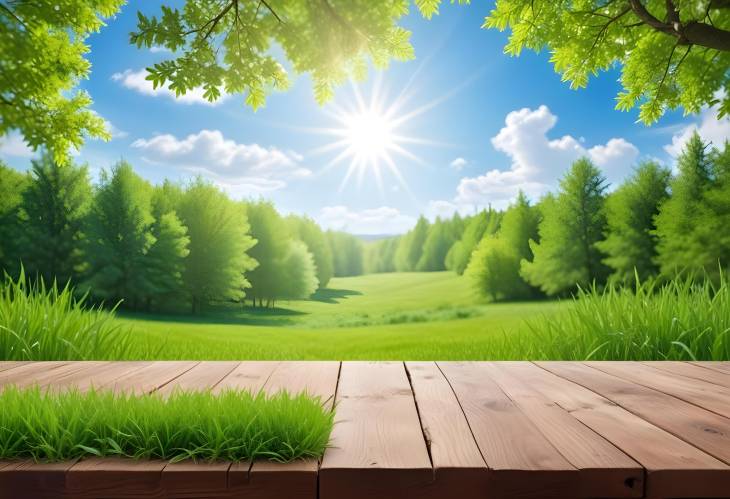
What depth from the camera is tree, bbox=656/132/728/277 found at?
16.8m

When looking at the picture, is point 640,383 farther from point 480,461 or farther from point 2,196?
point 2,196

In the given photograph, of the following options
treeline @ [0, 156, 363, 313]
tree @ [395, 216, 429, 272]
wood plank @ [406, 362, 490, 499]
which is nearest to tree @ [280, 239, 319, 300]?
treeline @ [0, 156, 363, 313]

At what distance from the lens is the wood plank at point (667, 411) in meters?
1.62

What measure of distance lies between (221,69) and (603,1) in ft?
16.8

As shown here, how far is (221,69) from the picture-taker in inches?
200

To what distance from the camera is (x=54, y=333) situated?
4.34 m

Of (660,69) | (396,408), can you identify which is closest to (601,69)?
(660,69)

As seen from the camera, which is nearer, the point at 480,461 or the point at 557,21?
the point at 480,461

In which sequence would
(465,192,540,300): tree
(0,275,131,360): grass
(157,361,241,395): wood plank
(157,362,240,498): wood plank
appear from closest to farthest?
1. (157,362,240,498): wood plank
2. (157,361,241,395): wood plank
3. (0,275,131,360): grass
4. (465,192,540,300): tree

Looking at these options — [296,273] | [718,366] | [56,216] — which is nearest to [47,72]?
[718,366]

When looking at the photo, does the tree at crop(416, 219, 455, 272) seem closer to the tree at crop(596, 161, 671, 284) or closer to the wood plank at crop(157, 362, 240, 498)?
the tree at crop(596, 161, 671, 284)

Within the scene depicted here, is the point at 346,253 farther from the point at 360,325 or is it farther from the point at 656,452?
the point at 656,452

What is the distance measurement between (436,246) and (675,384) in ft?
137

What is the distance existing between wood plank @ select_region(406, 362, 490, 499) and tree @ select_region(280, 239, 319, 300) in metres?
21.1
